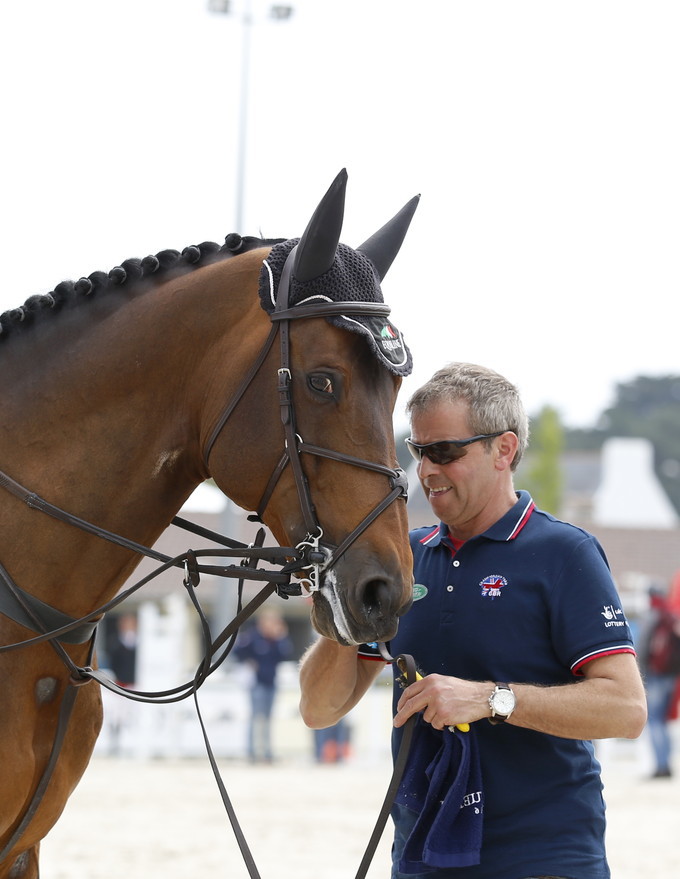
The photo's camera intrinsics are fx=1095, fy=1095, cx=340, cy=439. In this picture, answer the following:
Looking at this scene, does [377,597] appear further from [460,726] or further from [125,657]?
[125,657]

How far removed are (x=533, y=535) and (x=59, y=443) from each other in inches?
55.1

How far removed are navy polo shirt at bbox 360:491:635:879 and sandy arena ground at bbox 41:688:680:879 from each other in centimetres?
538

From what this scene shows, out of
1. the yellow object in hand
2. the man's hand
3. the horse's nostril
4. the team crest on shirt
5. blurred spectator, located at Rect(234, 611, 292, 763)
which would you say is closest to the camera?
the horse's nostril

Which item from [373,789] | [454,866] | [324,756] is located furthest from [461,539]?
[324,756]

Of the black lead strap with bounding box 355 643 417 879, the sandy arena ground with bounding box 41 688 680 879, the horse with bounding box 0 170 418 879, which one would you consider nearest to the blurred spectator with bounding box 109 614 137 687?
the sandy arena ground with bounding box 41 688 680 879

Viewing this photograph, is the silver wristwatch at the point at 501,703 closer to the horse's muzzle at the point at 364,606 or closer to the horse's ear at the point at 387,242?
the horse's muzzle at the point at 364,606

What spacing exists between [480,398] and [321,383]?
0.59m

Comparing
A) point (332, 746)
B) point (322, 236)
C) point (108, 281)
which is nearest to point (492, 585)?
point (322, 236)

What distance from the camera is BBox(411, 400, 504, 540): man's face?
3240 millimetres

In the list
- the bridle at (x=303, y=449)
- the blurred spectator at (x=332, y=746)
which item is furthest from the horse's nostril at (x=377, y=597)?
the blurred spectator at (x=332, y=746)

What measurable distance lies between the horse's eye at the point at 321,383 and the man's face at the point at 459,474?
489 millimetres

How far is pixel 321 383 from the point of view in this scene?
289cm

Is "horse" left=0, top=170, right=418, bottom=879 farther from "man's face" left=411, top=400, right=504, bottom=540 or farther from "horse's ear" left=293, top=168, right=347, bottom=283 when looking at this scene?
"man's face" left=411, top=400, right=504, bottom=540

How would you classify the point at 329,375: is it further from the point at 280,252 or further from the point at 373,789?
the point at 373,789
